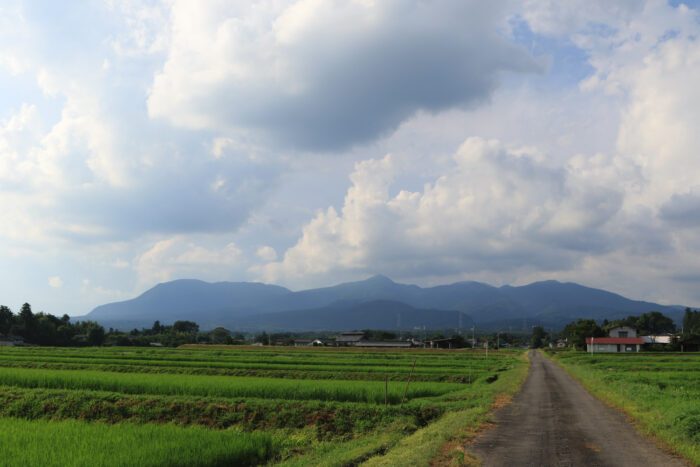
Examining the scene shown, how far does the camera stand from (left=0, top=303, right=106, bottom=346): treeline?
4754 inches

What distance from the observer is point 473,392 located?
94.8 feet

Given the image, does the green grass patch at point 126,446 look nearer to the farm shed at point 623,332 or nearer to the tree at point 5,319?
the farm shed at point 623,332

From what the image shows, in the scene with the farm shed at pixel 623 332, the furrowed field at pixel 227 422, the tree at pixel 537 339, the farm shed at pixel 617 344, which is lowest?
the tree at pixel 537 339

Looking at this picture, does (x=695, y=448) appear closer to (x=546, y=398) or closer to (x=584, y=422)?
(x=584, y=422)

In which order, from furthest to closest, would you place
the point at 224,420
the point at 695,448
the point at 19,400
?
the point at 19,400, the point at 224,420, the point at 695,448

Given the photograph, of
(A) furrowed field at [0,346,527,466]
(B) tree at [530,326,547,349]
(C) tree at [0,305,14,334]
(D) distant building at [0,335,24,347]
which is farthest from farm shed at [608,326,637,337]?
(C) tree at [0,305,14,334]

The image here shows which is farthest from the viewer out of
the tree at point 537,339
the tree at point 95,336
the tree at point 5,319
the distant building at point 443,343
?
the tree at point 537,339

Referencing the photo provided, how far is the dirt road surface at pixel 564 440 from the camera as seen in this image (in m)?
13.2

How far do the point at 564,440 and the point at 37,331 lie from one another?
5474 inches

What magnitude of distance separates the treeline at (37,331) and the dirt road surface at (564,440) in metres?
130

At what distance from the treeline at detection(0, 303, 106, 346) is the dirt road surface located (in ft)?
427

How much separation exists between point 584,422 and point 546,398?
803 cm

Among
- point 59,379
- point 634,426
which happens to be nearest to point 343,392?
point 634,426

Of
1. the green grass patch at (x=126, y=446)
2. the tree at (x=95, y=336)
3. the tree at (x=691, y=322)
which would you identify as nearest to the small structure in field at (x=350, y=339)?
the tree at (x=95, y=336)
